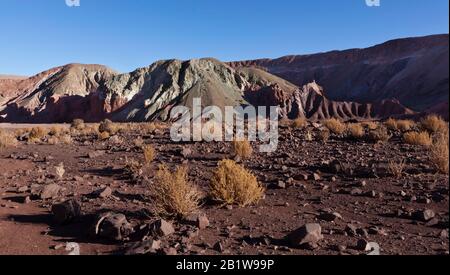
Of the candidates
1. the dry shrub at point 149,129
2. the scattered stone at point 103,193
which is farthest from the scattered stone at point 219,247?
the dry shrub at point 149,129

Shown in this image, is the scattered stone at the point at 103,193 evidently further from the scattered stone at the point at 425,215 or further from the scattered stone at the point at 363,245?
the scattered stone at the point at 425,215

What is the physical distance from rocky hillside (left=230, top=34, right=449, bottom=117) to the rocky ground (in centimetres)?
7247

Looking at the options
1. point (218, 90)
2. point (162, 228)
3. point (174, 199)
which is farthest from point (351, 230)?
point (218, 90)

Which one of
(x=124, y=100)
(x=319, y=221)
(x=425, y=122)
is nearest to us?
(x=319, y=221)

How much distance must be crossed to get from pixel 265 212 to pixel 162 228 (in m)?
1.97

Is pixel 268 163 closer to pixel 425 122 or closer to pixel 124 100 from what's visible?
pixel 425 122

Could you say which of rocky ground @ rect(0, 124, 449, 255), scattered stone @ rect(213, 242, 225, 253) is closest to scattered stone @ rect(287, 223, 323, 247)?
rocky ground @ rect(0, 124, 449, 255)

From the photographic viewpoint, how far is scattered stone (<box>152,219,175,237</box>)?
6.32 metres

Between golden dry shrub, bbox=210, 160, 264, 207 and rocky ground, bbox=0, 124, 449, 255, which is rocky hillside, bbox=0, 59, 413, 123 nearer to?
rocky ground, bbox=0, 124, 449, 255

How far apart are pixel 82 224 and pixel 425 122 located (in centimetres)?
1274

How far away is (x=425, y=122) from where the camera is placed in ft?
50.5

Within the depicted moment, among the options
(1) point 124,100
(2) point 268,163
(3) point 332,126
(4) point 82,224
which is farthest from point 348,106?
(4) point 82,224

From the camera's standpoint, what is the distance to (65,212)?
7.52 m
